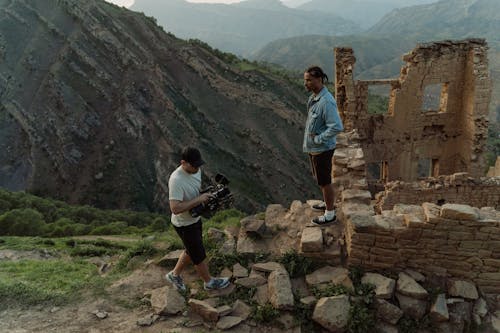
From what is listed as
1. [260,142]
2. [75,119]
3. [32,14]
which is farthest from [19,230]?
[32,14]

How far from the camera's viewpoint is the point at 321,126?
5.91 metres

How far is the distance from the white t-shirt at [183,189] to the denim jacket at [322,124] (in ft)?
5.99

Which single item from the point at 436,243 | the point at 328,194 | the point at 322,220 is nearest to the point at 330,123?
the point at 328,194

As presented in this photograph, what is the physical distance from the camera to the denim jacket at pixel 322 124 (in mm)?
5723

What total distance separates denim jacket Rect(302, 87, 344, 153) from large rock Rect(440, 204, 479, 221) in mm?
1789

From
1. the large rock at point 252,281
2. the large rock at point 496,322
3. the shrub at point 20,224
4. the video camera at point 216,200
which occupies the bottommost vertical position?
the shrub at point 20,224

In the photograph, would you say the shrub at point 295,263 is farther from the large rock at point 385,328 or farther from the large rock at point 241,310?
the large rock at point 385,328

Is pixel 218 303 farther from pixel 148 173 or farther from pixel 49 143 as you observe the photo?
pixel 49 143

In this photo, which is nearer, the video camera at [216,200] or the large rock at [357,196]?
the video camera at [216,200]

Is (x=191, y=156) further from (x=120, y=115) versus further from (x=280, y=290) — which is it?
(x=120, y=115)

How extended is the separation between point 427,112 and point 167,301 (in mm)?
12527

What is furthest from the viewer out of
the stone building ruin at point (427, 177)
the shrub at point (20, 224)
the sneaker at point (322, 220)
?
the shrub at point (20, 224)

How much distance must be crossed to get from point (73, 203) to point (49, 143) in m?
4.70

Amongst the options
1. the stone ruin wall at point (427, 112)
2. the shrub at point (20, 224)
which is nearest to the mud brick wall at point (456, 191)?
the stone ruin wall at point (427, 112)
